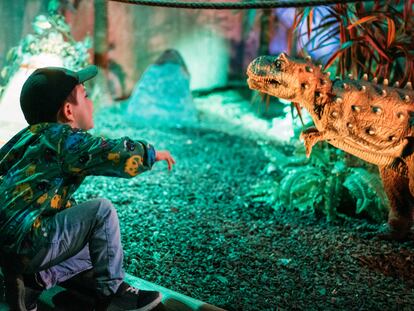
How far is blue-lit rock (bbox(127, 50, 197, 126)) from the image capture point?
280 inches

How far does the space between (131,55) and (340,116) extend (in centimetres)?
575

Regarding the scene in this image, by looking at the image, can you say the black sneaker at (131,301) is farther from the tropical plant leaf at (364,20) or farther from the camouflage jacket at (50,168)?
the tropical plant leaf at (364,20)

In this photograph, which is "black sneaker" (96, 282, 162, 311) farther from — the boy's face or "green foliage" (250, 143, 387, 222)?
"green foliage" (250, 143, 387, 222)

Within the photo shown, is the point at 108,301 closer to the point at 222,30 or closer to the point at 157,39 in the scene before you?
the point at 157,39

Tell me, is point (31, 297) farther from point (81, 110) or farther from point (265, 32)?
point (265, 32)

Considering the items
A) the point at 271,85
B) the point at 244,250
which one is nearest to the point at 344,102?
the point at 271,85

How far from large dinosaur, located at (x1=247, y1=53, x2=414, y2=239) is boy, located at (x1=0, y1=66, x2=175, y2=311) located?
2.56ft

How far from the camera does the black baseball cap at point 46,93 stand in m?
2.39

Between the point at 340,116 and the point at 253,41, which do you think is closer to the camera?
the point at 340,116

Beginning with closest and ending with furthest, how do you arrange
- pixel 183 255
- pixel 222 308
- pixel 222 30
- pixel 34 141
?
pixel 34 141 → pixel 222 308 → pixel 183 255 → pixel 222 30

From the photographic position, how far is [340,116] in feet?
9.22

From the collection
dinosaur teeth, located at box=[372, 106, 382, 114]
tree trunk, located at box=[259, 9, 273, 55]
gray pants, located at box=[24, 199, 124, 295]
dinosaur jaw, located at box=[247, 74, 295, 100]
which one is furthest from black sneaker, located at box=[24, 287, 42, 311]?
tree trunk, located at box=[259, 9, 273, 55]

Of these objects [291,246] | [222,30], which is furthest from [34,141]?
[222,30]

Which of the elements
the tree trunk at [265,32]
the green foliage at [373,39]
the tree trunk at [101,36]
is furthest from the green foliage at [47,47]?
the tree trunk at [265,32]
